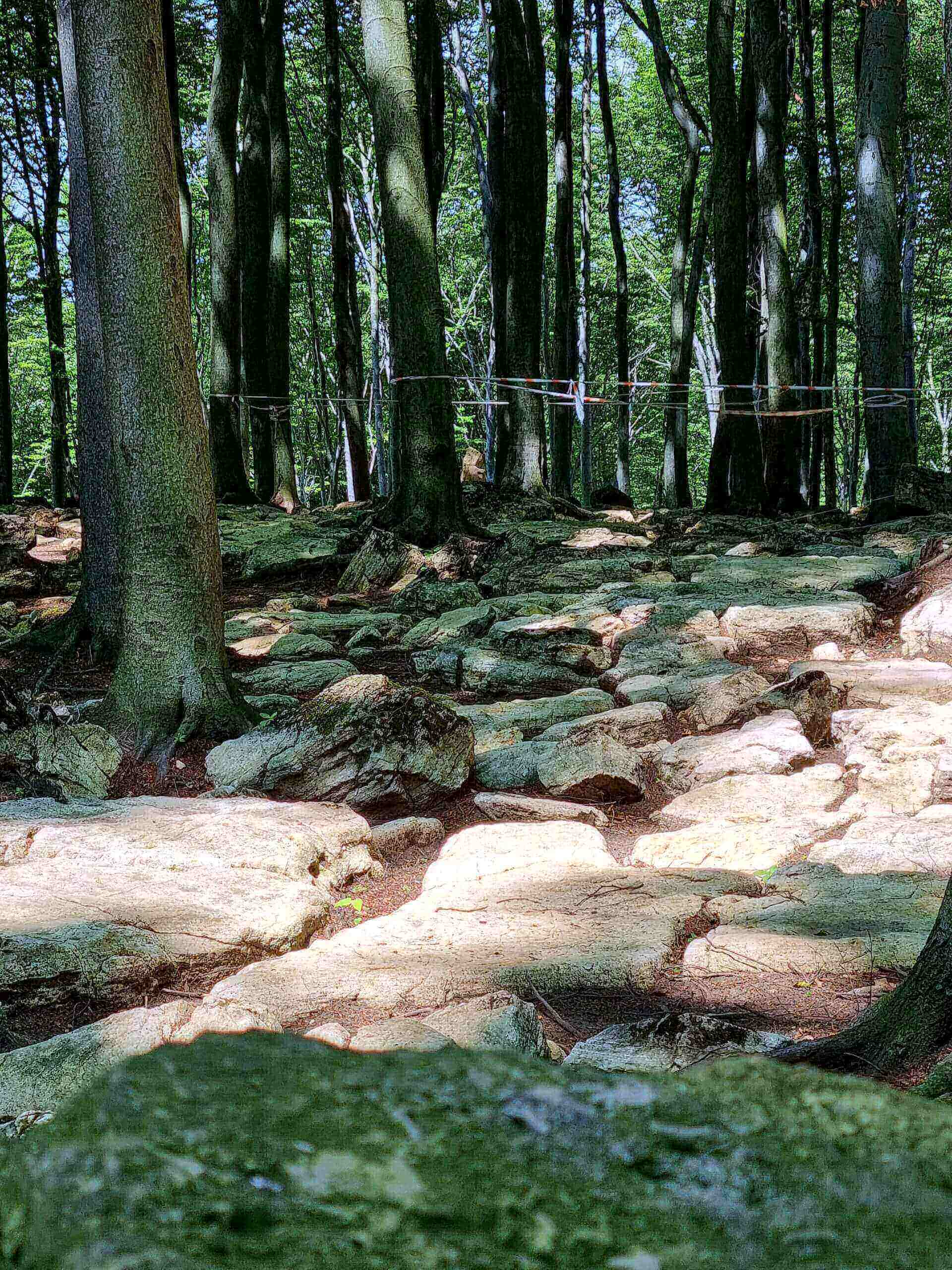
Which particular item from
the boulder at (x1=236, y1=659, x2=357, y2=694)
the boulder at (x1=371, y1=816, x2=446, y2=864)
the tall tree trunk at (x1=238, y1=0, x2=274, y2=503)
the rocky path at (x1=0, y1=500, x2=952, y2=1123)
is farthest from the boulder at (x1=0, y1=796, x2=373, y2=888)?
the tall tree trunk at (x1=238, y1=0, x2=274, y2=503)

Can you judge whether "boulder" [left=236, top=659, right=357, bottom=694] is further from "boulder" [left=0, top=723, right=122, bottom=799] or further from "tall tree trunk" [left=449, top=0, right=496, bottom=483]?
"tall tree trunk" [left=449, top=0, right=496, bottom=483]

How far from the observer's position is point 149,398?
499 cm

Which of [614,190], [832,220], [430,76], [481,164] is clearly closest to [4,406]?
[430,76]

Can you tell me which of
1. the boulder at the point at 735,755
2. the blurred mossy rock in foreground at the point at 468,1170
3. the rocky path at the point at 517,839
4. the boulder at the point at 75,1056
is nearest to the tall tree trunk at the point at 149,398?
the rocky path at the point at 517,839

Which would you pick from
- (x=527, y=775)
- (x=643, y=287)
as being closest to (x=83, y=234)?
(x=527, y=775)

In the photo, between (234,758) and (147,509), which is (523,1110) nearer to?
(234,758)

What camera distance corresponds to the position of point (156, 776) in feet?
16.0

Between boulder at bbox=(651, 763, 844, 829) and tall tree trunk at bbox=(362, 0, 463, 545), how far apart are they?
5665 mm

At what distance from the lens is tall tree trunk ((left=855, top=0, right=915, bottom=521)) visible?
990cm

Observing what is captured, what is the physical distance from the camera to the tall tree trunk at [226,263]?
1377 centimetres

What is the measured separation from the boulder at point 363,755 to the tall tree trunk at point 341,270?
37.0 feet

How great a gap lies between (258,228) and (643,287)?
61.9 feet

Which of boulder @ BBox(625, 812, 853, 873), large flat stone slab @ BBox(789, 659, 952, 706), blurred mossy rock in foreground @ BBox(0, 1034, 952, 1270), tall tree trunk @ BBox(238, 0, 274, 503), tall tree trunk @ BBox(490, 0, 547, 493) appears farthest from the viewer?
tall tree trunk @ BBox(238, 0, 274, 503)

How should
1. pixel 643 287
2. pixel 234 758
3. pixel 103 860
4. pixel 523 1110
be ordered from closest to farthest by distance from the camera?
pixel 523 1110 < pixel 103 860 < pixel 234 758 < pixel 643 287
